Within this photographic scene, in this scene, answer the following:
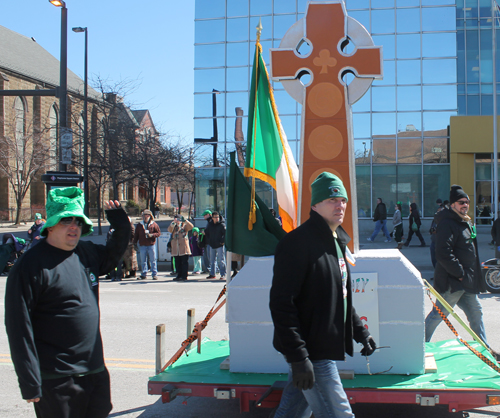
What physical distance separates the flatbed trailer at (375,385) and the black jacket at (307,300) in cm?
103

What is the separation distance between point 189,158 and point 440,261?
67.2 feet

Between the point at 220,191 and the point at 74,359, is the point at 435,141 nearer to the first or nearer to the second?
the point at 220,191

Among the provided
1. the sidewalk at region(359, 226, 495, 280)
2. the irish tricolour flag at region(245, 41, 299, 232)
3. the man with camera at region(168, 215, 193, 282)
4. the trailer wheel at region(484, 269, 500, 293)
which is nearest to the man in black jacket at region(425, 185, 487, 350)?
the irish tricolour flag at region(245, 41, 299, 232)

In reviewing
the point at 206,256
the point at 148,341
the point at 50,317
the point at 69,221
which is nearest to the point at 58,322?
the point at 50,317

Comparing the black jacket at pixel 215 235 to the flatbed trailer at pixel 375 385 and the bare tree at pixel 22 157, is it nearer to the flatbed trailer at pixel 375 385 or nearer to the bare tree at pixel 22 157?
the flatbed trailer at pixel 375 385

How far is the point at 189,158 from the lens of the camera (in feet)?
82.1

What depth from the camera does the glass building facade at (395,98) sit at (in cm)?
2533

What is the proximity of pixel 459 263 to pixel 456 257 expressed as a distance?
7cm

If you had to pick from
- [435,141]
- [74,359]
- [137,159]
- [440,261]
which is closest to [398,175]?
[435,141]

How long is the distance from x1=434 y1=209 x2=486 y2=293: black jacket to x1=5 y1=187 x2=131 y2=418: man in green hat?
3.65 metres

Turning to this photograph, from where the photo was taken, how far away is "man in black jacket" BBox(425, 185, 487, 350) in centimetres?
529

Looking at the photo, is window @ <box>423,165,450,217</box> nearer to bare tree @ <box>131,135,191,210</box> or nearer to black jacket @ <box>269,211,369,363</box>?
Answer: bare tree @ <box>131,135,191,210</box>

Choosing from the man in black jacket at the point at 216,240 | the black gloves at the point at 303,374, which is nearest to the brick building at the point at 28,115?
the man in black jacket at the point at 216,240

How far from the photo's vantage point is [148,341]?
704 centimetres
